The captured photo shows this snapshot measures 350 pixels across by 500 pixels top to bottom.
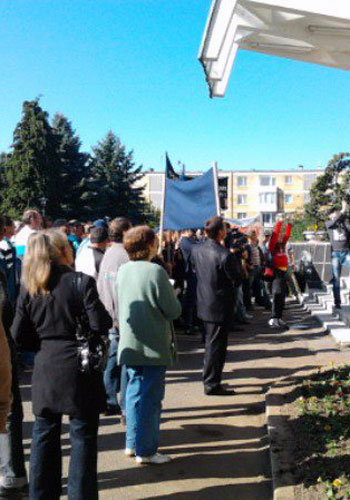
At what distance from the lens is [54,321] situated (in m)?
3.54

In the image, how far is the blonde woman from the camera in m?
3.47

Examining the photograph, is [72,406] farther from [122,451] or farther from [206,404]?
[206,404]

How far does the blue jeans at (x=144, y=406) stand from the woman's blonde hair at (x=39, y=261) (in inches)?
55.2

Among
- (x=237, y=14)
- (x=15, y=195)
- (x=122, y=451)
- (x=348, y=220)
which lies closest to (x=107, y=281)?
(x=122, y=451)

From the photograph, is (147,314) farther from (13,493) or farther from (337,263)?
(337,263)

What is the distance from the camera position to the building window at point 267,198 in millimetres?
97125

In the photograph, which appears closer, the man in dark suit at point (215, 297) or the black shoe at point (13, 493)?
the black shoe at point (13, 493)

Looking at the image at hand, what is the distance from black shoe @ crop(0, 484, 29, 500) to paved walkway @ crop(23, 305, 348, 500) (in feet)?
1.75

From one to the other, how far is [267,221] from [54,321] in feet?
314

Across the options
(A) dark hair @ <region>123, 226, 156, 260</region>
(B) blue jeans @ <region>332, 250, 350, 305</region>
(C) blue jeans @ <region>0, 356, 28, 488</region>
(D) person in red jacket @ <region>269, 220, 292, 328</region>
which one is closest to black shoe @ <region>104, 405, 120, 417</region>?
(C) blue jeans @ <region>0, 356, 28, 488</region>

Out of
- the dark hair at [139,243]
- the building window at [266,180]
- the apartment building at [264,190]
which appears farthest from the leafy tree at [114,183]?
the building window at [266,180]

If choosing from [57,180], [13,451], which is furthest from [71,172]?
[13,451]

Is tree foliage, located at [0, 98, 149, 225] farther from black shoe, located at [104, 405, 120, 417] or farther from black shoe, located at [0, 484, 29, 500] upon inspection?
black shoe, located at [0, 484, 29, 500]

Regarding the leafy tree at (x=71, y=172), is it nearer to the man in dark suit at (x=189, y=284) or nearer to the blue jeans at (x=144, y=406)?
the man in dark suit at (x=189, y=284)
